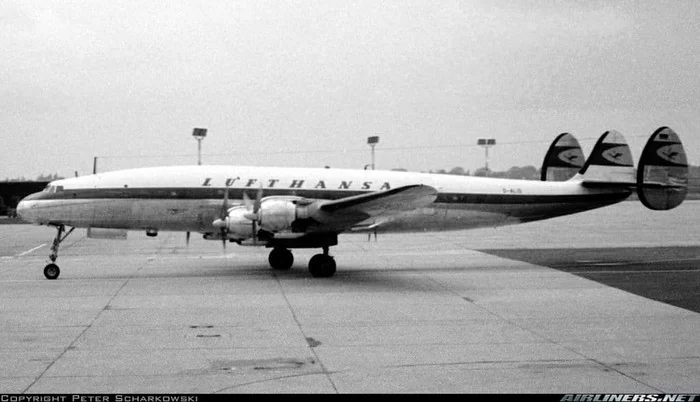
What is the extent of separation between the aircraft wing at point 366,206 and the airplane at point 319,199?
31mm

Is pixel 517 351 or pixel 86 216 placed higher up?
pixel 86 216

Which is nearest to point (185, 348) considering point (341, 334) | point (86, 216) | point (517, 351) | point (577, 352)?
point (341, 334)

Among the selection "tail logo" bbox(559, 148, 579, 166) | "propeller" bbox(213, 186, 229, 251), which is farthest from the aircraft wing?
"tail logo" bbox(559, 148, 579, 166)

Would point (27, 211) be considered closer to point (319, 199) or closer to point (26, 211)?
point (26, 211)

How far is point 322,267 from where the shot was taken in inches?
862

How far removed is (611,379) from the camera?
413 inches

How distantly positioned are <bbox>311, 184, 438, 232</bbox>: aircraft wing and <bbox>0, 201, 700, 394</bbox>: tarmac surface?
5.34 ft

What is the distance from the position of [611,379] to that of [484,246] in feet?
74.0

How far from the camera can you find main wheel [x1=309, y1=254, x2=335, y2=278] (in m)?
21.9

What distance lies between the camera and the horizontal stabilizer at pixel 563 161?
28.1 meters

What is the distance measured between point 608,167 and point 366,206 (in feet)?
33.1

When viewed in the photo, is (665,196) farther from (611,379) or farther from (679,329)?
(611,379)

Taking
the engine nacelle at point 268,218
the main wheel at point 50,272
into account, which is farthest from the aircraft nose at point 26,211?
the engine nacelle at point 268,218

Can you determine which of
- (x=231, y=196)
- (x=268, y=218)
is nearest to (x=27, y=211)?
(x=231, y=196)
